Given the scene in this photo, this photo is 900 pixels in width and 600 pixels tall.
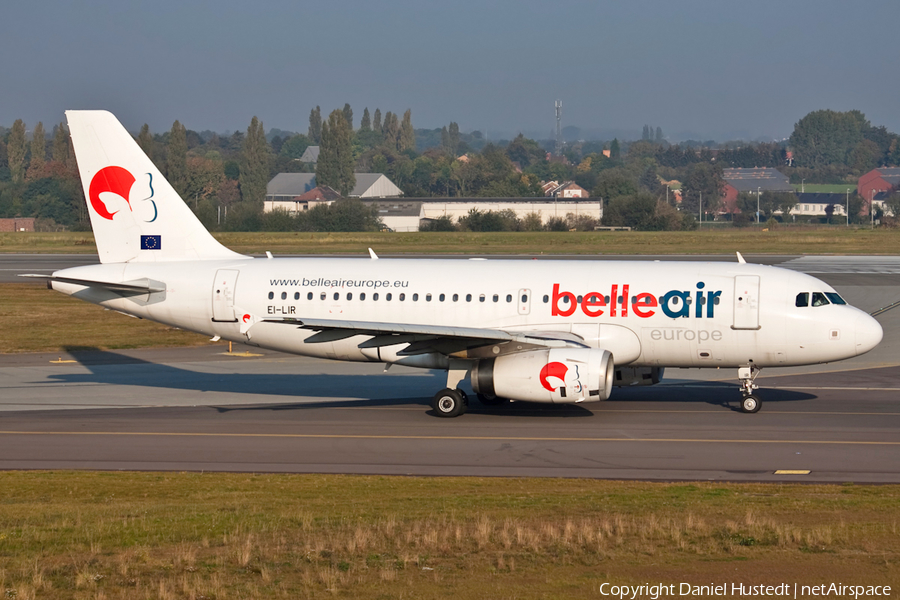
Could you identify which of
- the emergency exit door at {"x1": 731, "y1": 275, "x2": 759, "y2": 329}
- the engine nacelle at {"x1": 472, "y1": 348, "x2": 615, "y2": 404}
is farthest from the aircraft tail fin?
the emergency exit door at {"x1": 731, "y1": 275, "x2": 759, "y2": 329}

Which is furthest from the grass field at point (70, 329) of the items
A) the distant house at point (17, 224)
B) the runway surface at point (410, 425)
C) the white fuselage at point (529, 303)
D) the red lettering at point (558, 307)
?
the distant house at point (17, 224)

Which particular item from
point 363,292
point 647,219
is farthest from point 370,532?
point 647,219

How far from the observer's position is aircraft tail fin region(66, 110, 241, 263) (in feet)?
104

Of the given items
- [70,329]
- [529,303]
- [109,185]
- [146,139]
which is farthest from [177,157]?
[529,303]

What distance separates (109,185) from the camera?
31781mm

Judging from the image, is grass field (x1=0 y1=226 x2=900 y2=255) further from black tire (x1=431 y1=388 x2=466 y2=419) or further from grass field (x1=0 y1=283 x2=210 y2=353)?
black tire (x1=431 y1=388 x2=466 y2=419)

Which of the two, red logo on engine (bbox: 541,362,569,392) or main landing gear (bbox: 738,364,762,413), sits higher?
red logo on engine (bbox: 541,362,569,392)

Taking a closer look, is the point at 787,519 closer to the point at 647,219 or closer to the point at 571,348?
the point at 571,348

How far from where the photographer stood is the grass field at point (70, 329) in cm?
4409

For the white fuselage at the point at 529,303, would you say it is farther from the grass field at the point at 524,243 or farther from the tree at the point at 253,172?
the tree at the point at 253,172

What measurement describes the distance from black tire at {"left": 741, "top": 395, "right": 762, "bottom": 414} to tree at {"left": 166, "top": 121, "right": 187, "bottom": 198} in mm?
129186

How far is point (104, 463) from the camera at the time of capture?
74.5 feet

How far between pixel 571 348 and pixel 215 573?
612 inches

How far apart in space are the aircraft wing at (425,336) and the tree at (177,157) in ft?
413
